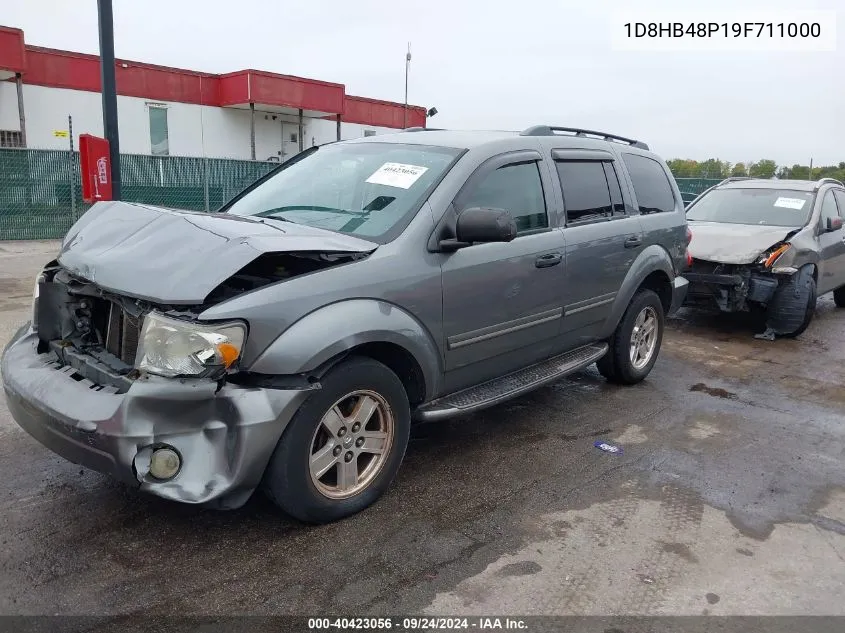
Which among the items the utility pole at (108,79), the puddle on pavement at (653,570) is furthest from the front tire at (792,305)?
the utility pole at (108,79)

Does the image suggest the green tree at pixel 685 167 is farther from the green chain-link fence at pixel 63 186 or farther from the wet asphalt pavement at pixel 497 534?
the wet asphalt pavement at pixel 497 534

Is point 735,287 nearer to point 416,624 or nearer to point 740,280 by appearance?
point 740,280

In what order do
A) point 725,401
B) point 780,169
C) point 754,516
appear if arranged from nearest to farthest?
1. point 754,516
2. point 725,401
3. point 780,169

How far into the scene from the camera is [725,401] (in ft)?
17.6

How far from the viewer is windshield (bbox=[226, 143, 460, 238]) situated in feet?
11.8

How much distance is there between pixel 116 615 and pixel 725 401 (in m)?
4.54

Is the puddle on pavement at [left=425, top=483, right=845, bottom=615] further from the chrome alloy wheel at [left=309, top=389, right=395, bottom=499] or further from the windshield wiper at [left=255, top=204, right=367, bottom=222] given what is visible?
the windshield wiper at [left=255, top=204, right=367, bottom=222]

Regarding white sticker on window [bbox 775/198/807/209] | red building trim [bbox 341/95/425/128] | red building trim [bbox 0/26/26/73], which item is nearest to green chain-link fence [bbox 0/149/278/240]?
red building trim [bbox 0/26/26/73]

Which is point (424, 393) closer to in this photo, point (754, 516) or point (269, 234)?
point (269, 234)

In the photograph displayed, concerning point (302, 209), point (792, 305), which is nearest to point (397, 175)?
point (302, 209)

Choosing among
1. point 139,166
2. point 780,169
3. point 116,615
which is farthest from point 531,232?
point 780,169

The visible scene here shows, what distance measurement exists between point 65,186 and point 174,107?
1051 centimetres

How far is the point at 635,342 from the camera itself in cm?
552

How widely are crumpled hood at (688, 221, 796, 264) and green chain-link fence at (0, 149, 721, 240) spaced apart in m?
11.1
